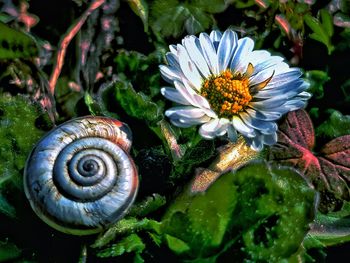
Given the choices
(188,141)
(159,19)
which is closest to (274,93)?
(188,141)

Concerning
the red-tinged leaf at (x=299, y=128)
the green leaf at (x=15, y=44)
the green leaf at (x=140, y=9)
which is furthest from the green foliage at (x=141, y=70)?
the red-tinged leaf at (x=299, y=128)

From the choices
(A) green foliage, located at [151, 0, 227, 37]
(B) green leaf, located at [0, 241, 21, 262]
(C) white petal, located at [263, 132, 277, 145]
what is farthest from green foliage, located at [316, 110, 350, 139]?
(B) green leaf, located at [0, 241, 21, 262]

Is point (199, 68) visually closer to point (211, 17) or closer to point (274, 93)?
point (274, 93)

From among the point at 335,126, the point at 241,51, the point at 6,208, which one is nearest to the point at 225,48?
the point at 241,51

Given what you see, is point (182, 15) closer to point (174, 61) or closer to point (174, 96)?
point (174, 61)

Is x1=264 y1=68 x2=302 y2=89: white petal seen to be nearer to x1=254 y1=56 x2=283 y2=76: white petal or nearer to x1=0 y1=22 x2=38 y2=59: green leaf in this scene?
x1=254 y1=56 x2=283 y2=76: white petal

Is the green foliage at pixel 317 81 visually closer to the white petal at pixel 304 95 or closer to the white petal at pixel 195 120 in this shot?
the white petal at pixel 304 95
